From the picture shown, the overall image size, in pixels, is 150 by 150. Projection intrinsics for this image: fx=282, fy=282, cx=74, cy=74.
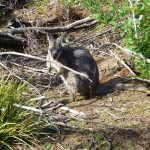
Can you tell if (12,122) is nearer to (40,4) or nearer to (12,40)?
(12,40)

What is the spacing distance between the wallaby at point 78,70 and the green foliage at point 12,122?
2.12 m

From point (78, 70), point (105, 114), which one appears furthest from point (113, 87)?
point (105, 114)

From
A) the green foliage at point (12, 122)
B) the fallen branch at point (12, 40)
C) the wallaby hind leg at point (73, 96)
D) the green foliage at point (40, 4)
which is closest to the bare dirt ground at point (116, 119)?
the wallaby hind leg at point (73, 96)

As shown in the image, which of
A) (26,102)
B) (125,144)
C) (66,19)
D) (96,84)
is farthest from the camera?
(66,19)

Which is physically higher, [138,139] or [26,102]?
[26,102]

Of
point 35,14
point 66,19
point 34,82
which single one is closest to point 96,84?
point 34,82

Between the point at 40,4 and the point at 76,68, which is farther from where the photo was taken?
the point at 40,4

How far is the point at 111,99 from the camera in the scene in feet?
19.5

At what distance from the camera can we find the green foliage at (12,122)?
13.0 feet

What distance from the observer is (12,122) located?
4129 millimetres

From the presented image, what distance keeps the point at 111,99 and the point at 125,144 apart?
2.04 meters

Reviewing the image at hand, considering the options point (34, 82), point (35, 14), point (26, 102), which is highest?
point (35, 14)

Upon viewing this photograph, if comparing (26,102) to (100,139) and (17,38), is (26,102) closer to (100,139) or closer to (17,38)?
(100,139)

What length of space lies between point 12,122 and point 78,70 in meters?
2.67
